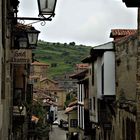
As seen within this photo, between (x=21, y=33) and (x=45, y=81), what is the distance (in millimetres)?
136720

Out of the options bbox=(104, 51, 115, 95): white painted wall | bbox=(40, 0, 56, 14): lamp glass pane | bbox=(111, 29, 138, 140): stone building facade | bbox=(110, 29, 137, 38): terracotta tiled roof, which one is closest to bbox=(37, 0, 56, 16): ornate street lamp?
bbox=(40, 0, 56, 14): lamp glass pane

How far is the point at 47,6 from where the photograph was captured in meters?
9.18

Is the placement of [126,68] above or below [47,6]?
below

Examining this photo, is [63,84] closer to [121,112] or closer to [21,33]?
[121,112]

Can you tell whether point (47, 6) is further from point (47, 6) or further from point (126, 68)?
point (126, 68)

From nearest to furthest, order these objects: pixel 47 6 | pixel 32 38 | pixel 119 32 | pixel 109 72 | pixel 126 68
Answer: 1. pixel 47 6
2. pixel 32 38
3. pixel 126 68
4. pixel 109 72
5. pixel 119 32

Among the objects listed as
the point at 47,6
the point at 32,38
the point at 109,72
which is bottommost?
the point at 109,72

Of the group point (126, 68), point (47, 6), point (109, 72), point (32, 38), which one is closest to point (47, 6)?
point (47, 6)

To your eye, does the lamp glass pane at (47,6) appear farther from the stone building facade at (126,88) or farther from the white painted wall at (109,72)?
the white painted wall at (109,72)

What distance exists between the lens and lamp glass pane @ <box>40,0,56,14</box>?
30.0 ft

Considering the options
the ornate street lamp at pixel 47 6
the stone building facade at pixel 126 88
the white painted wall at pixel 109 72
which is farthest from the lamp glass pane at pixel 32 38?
the white painted wall at pixel 109 72

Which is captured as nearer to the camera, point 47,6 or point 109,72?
point 47,6

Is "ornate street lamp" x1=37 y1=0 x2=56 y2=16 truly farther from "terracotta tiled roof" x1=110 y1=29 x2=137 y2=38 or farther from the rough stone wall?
"terracotta tiled roof" x1=110 y1=29 x2=137 y2=38

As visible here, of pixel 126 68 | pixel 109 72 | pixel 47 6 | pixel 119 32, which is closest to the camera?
pixel 47 6
